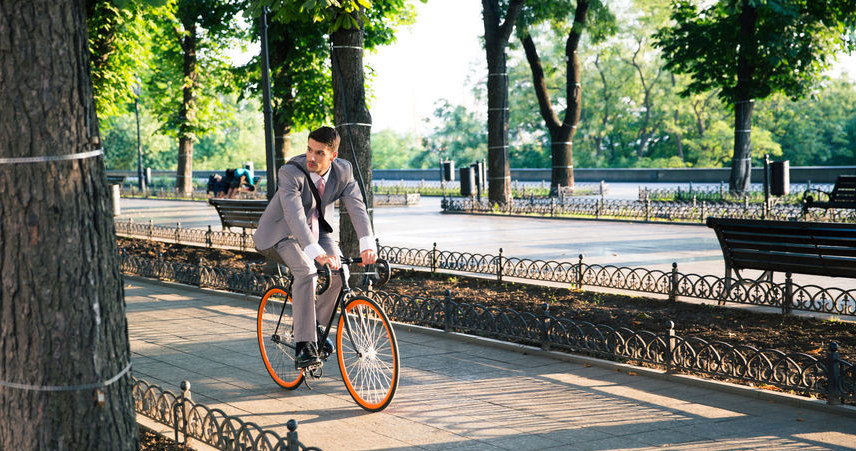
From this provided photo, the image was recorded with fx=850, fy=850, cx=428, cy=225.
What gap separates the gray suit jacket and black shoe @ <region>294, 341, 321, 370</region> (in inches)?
28.9

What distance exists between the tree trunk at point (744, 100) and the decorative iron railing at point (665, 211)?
3.11m

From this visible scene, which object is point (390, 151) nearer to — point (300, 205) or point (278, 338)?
point (278, 338)

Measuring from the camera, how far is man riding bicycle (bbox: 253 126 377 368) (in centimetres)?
564

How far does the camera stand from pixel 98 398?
12.8 ft

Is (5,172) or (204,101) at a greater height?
(204,101)

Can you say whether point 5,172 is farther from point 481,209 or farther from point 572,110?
point 572,110

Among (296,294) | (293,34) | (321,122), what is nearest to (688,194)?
(321,122)

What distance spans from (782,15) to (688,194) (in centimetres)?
623

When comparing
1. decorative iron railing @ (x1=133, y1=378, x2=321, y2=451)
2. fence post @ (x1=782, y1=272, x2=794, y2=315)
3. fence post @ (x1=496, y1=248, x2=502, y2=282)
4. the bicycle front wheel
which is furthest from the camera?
fence post @ (x1=496, y1=248, x2=502, y2=282)

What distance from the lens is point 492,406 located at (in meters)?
5.76

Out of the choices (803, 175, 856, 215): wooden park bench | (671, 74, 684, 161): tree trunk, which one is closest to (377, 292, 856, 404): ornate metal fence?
(803, 175, 856, 215): wooden park bench

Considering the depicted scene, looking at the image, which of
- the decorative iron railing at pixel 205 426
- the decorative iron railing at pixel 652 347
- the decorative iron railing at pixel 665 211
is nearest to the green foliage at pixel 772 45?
the decorative iron railing at pixel 665 211

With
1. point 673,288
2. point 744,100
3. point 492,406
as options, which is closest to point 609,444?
point 492,406

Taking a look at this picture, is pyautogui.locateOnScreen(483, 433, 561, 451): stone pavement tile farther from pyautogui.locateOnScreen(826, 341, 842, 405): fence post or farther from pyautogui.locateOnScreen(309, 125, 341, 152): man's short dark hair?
pyautogui.locateOnScreen(309, 125, 341, 152): man's short dark hair
